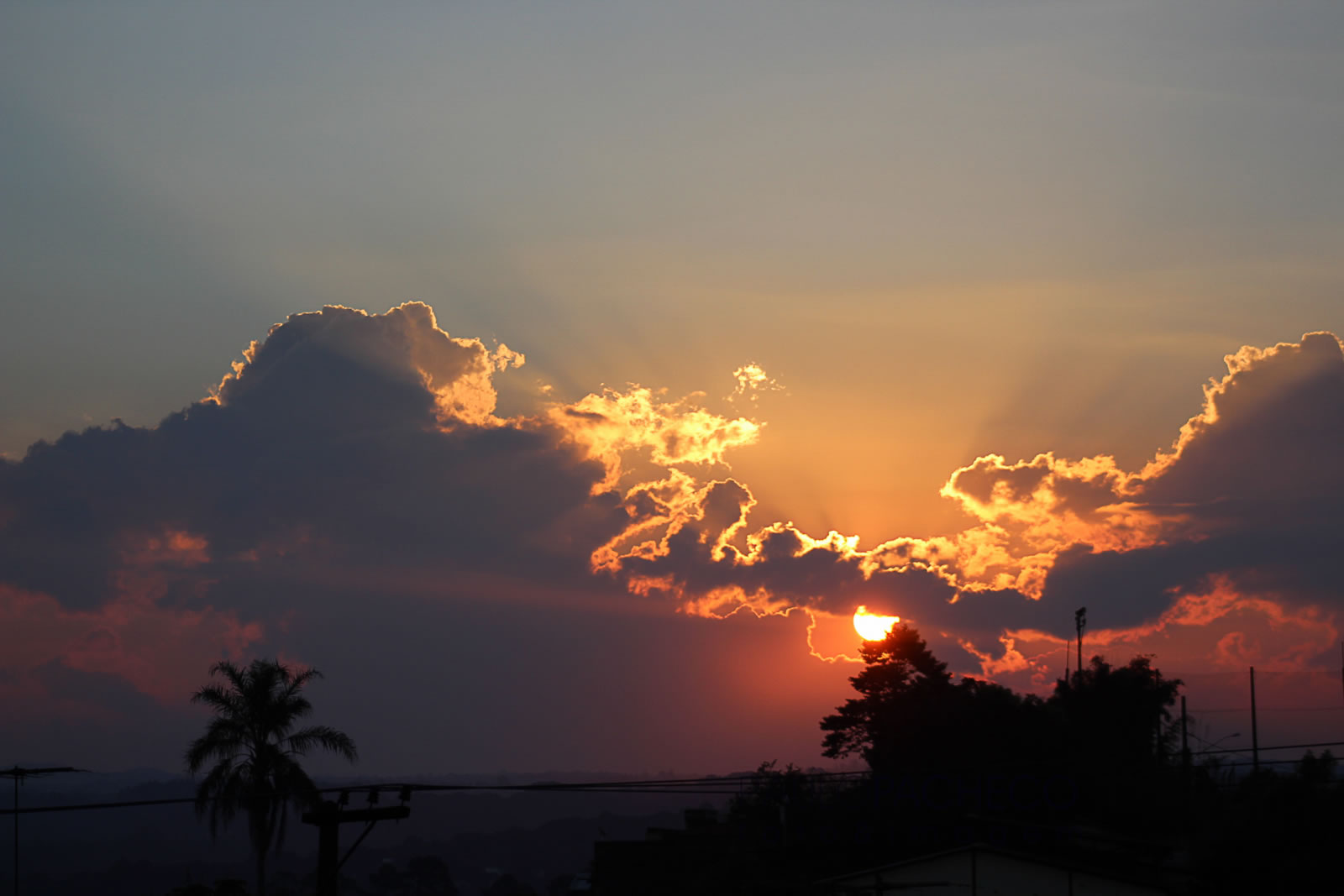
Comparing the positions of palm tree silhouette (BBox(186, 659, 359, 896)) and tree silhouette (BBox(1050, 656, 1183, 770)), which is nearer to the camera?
palm tree silhouette (BBox(186, 659, 359, 896))

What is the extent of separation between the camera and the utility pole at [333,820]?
2995 cm

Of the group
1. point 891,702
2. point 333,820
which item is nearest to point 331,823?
point 333,820

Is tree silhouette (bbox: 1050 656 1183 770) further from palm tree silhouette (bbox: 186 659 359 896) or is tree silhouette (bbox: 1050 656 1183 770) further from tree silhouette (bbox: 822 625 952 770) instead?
palm tree silhouette (bbox: 186 659 359 896)

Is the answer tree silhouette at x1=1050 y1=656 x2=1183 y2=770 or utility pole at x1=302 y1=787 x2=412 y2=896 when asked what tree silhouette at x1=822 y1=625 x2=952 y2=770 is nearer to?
tree silhouette at x1=1050 y1=656 x2=1183 y2=770

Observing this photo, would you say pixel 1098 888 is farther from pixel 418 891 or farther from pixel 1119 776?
pixel 418 891

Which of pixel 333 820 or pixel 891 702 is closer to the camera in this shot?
pixel 333 820

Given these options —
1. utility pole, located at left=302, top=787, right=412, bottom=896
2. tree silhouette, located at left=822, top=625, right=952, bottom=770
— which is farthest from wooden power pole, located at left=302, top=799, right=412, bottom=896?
tree silhouette, located at left=822, top=625, right=952, bottom=770

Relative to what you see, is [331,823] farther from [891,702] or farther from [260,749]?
[891,702]

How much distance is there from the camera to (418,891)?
182 meters

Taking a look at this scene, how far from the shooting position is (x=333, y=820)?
Answer: 30.4 m

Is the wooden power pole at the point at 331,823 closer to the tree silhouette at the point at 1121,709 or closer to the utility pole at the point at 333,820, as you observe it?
the utility pole at the point at 333,820

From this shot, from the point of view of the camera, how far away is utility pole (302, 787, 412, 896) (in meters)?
30.0

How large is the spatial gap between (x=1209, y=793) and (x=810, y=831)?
2752cm

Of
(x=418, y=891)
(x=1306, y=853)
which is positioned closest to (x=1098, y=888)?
(x=1306, y=853)
